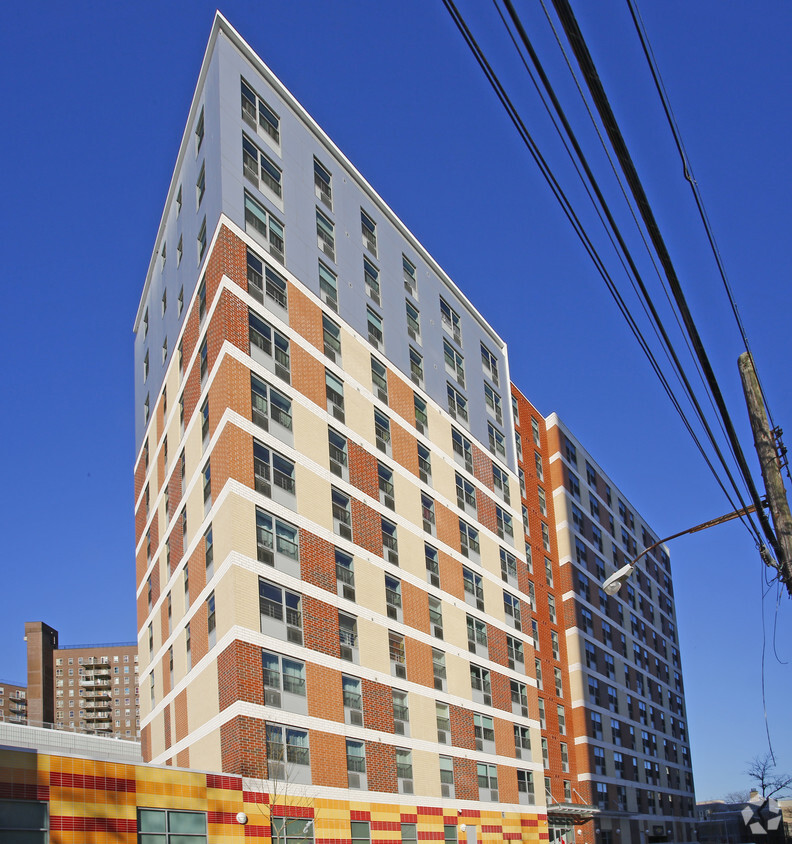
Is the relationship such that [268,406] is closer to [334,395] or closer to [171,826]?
[334,395]

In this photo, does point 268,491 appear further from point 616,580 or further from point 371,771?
point 616,580

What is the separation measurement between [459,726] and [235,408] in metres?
19.0

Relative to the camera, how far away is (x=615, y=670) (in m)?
75.8

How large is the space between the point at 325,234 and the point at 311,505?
44.6 ft

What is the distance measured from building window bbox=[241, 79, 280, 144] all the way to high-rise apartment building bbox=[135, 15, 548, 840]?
13 cm

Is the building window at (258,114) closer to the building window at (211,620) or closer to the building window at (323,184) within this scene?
the building window at (323,184)

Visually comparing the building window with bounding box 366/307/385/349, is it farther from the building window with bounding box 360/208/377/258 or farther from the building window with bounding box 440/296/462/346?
the building window with bounding box 440/296/462/346

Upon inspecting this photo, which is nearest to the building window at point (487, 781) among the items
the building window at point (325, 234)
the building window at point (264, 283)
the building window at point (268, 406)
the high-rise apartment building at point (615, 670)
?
the building window at point (268, 406)

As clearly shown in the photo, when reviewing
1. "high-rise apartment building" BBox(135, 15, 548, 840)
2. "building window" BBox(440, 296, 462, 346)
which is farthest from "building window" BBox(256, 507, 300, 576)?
"building window" BBox(440, 296, 462, 346)

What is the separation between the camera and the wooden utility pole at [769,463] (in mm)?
14125

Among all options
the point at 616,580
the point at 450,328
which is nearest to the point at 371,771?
the point at 616,580

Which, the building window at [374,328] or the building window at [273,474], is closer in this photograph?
the building window at [273,474]

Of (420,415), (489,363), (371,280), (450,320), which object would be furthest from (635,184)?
(489,363)

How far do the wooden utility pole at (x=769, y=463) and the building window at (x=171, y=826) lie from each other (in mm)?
20110
